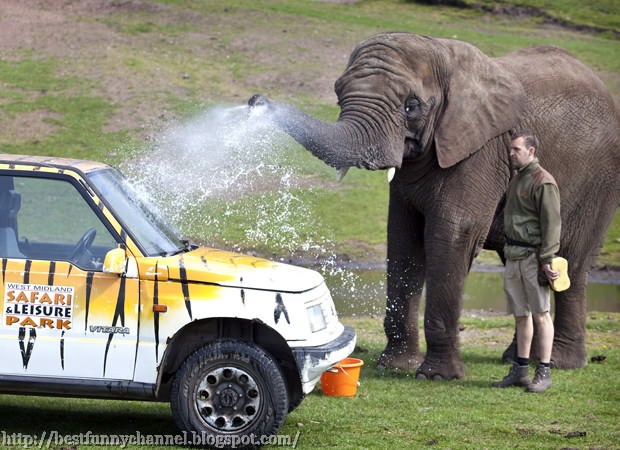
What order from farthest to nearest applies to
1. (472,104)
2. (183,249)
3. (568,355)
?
1. (568,355)
2. (472,104)
3. (183,249)

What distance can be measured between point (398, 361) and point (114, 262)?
15.1ft

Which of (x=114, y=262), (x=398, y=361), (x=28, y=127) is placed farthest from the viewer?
(x=28, y=127)

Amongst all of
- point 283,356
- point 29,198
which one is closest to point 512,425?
point 283,356

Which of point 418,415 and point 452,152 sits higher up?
point 452,152

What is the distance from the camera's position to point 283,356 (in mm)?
8219

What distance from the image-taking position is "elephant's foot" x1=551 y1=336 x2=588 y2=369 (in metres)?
12.0

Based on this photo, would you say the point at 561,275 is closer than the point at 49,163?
No

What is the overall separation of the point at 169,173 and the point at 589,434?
14.2 m

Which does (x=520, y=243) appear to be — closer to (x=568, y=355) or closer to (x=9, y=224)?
(x=568, y=355)

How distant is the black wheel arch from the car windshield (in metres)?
0.59

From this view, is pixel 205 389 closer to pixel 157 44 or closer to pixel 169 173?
pixel 169 173

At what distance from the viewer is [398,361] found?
38.7ft

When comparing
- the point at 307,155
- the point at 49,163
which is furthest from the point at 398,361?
the point at 307,155

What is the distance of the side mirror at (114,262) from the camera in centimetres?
781
